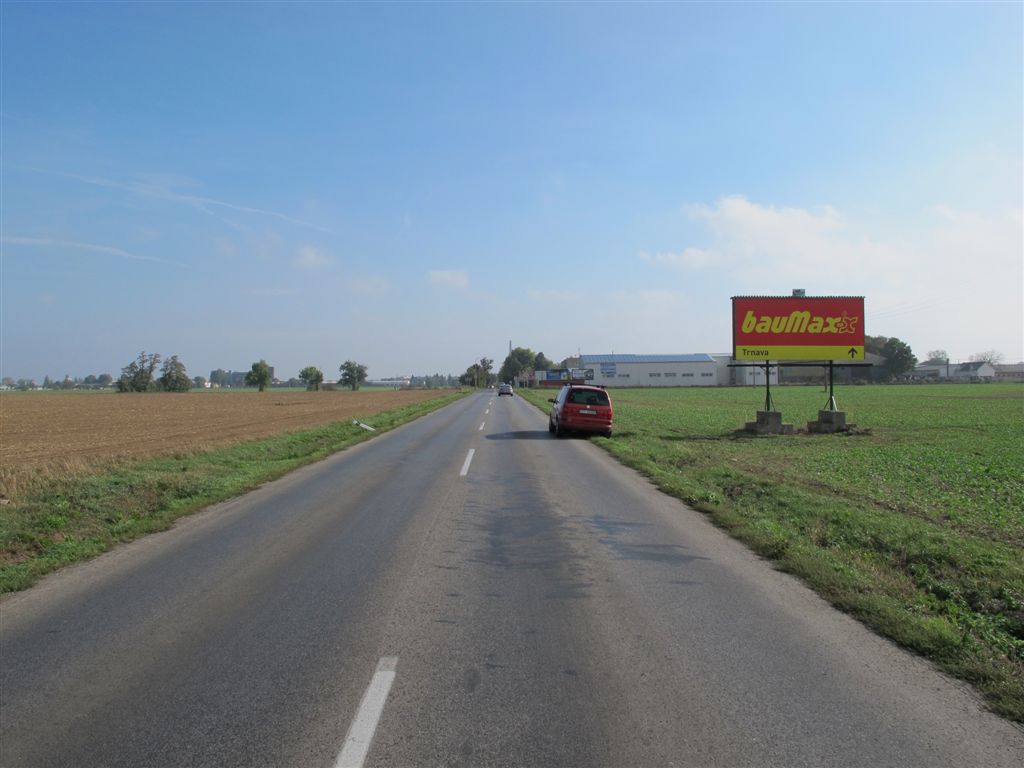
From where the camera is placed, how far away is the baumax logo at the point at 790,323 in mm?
26125

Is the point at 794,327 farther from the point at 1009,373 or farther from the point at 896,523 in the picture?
the point at 1009,373

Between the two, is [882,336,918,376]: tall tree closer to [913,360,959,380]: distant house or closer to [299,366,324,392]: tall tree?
[913,360,959,380]: distant house

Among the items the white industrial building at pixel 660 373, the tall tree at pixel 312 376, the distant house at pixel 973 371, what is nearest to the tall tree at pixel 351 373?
the tall tree at pixel 312 376

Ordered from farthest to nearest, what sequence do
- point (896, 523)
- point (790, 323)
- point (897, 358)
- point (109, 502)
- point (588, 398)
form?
point (897, 358) → point (790, 323) → point (588, 398) → point (109, 502) → point (896, 523)

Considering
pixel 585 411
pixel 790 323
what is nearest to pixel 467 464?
pixel 585 411

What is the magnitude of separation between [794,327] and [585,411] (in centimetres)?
852

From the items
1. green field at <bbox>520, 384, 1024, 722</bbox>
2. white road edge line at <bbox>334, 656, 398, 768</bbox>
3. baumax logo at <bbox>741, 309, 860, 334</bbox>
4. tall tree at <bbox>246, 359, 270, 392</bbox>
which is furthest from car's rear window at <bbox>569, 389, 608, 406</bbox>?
tall tree at <bbox>246, 359, 270, 392</bbox>

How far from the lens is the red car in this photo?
79.0ft

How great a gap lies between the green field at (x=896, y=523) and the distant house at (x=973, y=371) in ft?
568

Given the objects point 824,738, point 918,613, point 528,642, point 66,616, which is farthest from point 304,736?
point 918,613

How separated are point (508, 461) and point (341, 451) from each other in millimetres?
5713

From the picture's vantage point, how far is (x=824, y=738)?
366 centimetres

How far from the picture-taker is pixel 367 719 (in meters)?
3.82

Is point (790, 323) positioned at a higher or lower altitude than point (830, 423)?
higher
